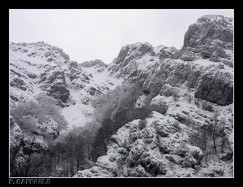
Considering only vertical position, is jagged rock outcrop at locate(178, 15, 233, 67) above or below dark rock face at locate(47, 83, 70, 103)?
above

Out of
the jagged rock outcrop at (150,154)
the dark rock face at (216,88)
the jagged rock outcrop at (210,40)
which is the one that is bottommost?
the jagged rock outcrop at (150,154)

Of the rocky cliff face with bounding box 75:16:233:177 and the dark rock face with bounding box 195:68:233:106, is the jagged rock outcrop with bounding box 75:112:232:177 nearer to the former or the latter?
the rocky cliff face with bounding box 75:16:233:177

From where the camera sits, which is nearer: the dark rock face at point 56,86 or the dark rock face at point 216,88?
the dark rock face at point 216,88

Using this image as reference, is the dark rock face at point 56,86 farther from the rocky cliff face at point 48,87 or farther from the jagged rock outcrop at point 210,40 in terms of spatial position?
the jagged rock outcrop at point 210,40

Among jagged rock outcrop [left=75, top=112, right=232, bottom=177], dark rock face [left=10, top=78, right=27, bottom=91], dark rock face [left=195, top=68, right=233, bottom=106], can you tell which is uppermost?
dark rock face [left=10, top=78, right=27, bottom=91]

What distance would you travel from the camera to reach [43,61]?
13400 centimetres

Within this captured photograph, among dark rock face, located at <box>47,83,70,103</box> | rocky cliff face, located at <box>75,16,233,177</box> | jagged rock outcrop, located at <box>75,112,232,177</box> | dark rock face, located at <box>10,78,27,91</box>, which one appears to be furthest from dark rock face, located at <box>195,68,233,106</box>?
dark rock face, located at <box>10,78,27,91</box>

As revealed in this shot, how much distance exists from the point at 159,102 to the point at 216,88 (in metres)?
14.9

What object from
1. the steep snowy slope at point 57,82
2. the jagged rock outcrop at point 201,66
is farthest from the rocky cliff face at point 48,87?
the jagged rock outcrop at point 201,66

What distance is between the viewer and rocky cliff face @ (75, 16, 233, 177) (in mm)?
52544

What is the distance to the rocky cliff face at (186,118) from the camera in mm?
52544

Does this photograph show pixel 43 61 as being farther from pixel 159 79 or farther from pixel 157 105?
pixel 157 105
